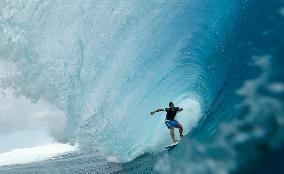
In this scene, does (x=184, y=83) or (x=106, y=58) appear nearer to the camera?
(x=106, y=58)

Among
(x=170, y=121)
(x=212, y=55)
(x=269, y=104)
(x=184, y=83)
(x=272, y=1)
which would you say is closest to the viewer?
(x=269, y=104)

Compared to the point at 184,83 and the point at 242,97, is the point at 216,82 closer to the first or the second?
the point at 184,83

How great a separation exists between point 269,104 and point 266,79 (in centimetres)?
37

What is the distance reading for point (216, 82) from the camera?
1738cm

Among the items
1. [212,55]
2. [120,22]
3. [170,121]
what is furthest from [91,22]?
[170,121]

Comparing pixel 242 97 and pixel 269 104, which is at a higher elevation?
pixel 242 97

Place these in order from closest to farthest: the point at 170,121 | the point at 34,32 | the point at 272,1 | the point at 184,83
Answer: the point at 272,1, the point at 170,121, the point at 34,32, the point at 184,83

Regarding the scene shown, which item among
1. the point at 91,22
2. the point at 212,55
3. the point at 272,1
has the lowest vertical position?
the point at 272,1

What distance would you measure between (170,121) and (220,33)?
17.5ft

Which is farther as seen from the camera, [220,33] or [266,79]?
[220,33]

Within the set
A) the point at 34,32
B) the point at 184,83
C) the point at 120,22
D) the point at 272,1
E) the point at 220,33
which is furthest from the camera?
the point at 184,83

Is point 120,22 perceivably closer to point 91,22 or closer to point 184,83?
point 91,22

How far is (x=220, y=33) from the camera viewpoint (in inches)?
664

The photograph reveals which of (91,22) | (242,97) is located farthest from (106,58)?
(242,97)
